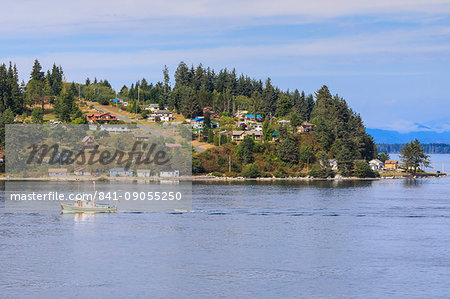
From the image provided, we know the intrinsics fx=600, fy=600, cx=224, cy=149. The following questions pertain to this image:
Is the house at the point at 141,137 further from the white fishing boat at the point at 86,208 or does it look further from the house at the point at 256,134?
the white fishing boat at the point at 86,208

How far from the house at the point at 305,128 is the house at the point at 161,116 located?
43.9 metres

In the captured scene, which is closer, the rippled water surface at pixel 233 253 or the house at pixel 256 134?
the rippled water surface at pixel 233 253

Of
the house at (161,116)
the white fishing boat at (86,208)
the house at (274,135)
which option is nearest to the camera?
the white fishing boat at (86,208)

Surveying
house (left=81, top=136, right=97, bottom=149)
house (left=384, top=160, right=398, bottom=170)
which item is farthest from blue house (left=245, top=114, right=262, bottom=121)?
house (left=81, top=136, right=97, bottom=149)

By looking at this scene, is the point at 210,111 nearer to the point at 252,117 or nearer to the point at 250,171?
the point at 252,117

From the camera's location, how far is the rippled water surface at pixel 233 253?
4134 centimetres

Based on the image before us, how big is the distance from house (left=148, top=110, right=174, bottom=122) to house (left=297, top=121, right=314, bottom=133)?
144ft

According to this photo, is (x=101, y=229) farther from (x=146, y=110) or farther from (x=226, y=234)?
(x=146, y=110)

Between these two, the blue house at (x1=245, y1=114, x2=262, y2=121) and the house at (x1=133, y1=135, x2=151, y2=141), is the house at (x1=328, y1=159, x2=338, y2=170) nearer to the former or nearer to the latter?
the blue house at (x1=245, y1=114, x2=262, y2=121)

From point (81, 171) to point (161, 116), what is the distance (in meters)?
54.9

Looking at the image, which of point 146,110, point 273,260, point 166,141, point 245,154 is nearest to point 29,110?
point 146,110

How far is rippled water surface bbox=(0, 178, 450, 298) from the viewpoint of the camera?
136 feet

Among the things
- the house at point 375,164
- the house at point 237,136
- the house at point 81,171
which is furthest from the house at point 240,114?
the house at point 81,171

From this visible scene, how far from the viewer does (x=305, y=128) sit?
6471 inches
